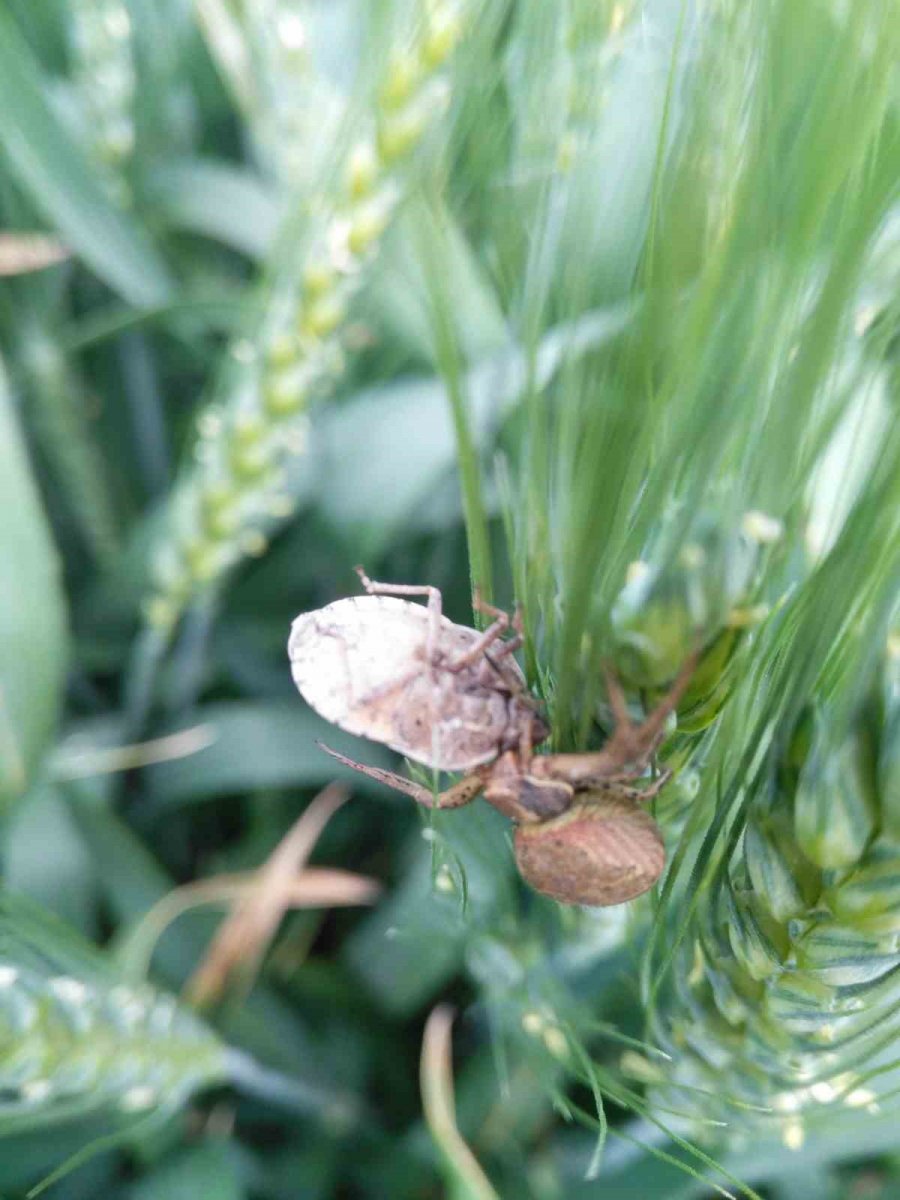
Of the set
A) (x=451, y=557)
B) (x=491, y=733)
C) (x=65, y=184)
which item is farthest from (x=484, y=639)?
(x=65, y=184)

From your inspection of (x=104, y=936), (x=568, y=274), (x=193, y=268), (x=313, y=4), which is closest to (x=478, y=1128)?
(x=104, y=936)

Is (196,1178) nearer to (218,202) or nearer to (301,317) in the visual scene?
(301,317)

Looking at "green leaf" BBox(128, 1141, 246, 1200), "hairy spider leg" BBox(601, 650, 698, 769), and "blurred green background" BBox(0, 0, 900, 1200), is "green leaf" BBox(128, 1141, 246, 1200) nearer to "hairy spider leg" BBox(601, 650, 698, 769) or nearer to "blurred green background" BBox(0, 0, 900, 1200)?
"blurred green background" BBox(0, 0, 900, 1200)

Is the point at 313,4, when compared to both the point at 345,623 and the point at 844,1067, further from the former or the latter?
the point at 844,1067

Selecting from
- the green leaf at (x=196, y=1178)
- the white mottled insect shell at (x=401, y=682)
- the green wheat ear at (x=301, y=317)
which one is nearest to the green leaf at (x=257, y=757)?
the green wheat ear at (x=301, y=317)

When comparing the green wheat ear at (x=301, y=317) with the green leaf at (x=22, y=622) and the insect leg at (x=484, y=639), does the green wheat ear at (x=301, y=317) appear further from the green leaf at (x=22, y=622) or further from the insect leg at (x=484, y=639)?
the insect leg at (x=484, y=639)

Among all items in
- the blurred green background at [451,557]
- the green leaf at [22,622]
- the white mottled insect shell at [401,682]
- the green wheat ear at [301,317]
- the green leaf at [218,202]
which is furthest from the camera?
the green leaf at [218,202]

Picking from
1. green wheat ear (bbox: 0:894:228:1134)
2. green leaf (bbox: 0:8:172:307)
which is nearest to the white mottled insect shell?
green wheat ear (bbox: 0:894:228:1134)
